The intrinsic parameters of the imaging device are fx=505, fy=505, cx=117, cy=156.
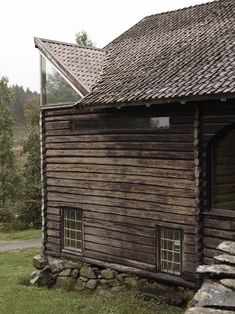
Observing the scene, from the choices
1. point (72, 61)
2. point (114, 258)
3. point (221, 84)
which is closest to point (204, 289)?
point (221, 84)

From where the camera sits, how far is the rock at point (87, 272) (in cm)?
1627

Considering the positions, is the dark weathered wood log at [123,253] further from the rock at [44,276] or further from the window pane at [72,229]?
the rock at [44,276]

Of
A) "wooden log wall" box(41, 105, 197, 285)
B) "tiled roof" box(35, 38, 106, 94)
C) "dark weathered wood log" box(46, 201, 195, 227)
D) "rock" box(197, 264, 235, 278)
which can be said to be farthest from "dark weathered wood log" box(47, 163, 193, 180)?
"rock" box(197, 264, 235, 278)

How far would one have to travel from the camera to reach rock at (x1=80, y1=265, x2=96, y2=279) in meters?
16.3

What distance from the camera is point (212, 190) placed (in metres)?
12.9

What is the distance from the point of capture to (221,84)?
37.4 feet

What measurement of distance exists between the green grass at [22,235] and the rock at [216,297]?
22448 mm

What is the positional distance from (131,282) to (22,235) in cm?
1727

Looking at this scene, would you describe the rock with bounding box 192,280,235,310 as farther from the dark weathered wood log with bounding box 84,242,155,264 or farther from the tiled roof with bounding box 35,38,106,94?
the tiled roof with bounding box 35,38,106,94

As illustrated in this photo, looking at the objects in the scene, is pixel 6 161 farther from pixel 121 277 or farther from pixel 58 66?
pixel 121 277

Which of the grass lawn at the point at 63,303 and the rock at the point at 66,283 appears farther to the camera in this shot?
the rock at the point at 66,283

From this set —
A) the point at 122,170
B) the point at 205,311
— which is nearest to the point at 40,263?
the point at 122,170

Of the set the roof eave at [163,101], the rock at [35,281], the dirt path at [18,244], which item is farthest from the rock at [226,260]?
the dirt path at [18,244]

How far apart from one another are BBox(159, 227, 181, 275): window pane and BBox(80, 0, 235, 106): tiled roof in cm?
386
